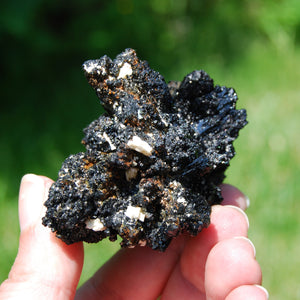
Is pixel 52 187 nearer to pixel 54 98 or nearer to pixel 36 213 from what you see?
pixel 36 213

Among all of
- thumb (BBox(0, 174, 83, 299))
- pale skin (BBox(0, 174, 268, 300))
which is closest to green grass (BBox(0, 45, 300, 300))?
pale skin (BBox(0, 174, 268, 300))

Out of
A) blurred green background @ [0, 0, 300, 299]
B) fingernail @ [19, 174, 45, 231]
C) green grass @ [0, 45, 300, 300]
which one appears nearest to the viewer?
fingernail @ [19, 174, 45, 231]

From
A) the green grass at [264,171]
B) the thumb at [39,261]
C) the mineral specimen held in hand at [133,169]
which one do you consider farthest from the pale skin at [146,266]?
the green grass at [264,171]

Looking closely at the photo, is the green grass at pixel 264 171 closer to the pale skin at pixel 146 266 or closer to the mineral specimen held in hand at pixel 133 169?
the pale skin at pixel 146 266

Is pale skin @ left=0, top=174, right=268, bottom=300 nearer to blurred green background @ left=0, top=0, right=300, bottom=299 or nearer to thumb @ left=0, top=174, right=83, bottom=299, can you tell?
thumb @ left=0, top=174, right=83, bottom=299

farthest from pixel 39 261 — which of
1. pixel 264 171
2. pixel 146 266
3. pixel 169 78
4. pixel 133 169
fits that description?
pixel 169 78

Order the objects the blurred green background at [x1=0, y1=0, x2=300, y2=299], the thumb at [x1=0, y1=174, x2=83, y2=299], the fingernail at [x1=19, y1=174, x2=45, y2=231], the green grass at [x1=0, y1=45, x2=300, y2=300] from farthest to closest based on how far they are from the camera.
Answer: the blurred green background at [x1=0, y1=0, x2=300, y2=299] < the green grass at [x1=0, y1=45, x2=300, y2=300] < the fingernail at [x1=19, y1=174, x2=45, y2=231] < the thumb at [x1=0, y1=174, x2=83, y2=299]
